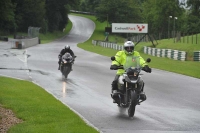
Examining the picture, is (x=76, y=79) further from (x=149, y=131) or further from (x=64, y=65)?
(x=149, y=131)

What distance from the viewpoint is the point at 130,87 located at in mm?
11922

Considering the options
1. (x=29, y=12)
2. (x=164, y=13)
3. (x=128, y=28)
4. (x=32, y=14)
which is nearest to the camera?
(x=128, y=28)

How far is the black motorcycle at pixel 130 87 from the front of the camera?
460 inches

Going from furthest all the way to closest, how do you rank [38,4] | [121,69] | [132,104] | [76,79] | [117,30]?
[38,4]
[117,30]
[76,79]
[121,69]
[132,104]

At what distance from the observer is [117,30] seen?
72250 millimetres

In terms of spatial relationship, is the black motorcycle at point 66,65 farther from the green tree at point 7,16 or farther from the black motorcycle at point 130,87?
the green tree at point 7,16

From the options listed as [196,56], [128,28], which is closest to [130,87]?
[196,56]

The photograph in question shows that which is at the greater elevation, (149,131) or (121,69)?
(121,69)

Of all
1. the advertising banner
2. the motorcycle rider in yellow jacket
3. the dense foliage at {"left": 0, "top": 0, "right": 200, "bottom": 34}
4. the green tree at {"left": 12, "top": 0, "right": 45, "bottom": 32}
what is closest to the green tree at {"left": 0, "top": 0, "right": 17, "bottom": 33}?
the dense foliage at {"left": 0, "top": 0, "right": 200, "bottom": 34}

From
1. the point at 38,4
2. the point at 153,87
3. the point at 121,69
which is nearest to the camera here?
the point at 121,69

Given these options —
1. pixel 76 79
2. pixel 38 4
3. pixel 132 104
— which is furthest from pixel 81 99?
pixel 38 4

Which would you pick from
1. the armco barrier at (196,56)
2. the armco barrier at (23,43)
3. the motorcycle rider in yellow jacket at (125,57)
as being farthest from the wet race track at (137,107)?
the armco barrier at (23,43)

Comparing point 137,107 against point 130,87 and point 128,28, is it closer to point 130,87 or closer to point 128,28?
point 130,87

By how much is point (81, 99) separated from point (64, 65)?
800 cm
